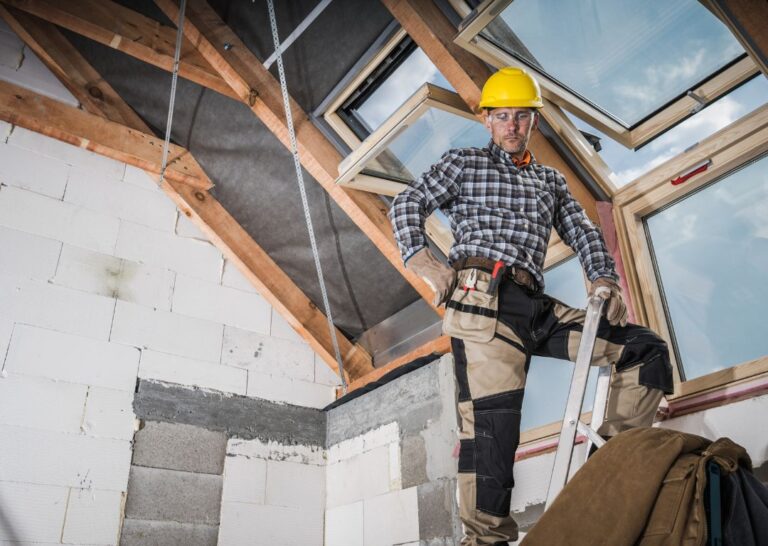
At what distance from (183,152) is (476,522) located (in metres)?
3.05

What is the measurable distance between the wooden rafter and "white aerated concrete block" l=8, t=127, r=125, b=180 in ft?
0.14

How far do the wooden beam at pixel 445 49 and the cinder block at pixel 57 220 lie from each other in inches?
77.0

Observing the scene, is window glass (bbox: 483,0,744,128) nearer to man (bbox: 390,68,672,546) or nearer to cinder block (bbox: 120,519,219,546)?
man (bbox: 390,68,672,546)

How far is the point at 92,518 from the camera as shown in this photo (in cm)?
298

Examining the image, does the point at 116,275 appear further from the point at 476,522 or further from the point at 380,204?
the point at 476,522

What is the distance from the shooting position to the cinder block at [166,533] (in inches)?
119

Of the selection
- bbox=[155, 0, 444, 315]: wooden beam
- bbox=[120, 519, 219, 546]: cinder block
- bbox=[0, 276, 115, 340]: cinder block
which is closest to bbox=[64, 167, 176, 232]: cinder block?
bbox=[0, 276, 115, 340]: cinder block

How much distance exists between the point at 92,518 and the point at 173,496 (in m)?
0.37

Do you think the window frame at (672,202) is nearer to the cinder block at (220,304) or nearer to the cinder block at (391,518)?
the cinder block at (391,518)

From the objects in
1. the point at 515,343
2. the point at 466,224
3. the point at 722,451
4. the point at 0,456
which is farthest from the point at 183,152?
the point at 722,451

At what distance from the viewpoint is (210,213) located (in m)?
3.95

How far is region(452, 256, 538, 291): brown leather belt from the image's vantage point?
1.84 meters

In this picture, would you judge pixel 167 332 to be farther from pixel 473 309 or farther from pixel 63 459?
pixel 473 309

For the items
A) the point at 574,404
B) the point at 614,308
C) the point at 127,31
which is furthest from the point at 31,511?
the point at 614,308
